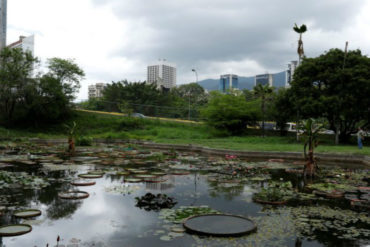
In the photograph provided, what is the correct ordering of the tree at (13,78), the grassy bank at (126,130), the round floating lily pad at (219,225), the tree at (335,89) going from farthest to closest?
1. the tree at (13,78)
2. the grassy bank at (126,130)
3. the tree at (335,89)
4. the round floating lily pad at (219,225)

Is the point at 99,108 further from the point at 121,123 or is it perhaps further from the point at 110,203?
the point at 110,203

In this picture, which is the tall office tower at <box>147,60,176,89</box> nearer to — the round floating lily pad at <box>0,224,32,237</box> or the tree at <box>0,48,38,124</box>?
the tree at <box>0,48,38,124</box>

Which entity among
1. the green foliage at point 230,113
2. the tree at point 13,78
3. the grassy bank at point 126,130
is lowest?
the grassy bank at point 126,130

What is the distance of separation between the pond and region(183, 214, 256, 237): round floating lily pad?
108 mm

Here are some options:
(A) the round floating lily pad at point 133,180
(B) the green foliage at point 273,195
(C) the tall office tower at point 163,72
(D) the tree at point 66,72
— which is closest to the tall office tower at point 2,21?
(D) the tree at point 66,72

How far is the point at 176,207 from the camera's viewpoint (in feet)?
20.3

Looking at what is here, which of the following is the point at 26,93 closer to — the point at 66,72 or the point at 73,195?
the point at 66,72

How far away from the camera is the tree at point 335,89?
22.0m

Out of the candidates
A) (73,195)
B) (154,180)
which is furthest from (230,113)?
(73,195)

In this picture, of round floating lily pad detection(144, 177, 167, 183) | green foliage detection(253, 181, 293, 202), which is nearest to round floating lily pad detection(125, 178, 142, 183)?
round floating lily pad detection(144, 177, 167, 183)

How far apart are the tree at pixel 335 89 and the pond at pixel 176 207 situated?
12.8m

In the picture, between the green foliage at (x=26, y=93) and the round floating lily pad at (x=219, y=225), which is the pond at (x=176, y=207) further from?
the green foliage at (x=26, y=93)

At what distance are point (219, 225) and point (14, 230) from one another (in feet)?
10.3

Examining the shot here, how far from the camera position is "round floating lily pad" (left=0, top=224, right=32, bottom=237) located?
443 centimetres
